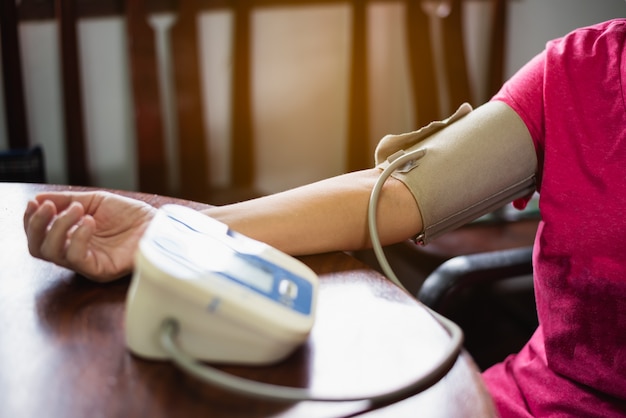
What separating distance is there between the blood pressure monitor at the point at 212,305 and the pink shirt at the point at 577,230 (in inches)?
16.5

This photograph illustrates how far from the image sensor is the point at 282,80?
6.70ft

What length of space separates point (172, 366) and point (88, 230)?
181 mm

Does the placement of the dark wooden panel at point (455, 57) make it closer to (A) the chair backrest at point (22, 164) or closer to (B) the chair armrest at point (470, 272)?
(B) the chair armrest at point (470, 272)

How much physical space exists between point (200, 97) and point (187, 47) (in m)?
0.15

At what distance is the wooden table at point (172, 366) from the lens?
1.43 ft

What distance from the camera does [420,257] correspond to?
182 centimetres

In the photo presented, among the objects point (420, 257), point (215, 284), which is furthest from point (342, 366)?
point (420, 257)

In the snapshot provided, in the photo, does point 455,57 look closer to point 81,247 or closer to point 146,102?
point 146,102

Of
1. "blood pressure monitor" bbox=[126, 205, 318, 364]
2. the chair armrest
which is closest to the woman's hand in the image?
"blood pressure monitor" bbox=[126, 205, 318, 364]

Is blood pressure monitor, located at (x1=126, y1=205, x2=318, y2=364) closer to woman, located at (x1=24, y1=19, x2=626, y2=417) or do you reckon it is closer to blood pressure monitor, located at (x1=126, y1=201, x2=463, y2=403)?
blood pressure monitor, located at (x1=126, y1=201, x2=463, y2=403)

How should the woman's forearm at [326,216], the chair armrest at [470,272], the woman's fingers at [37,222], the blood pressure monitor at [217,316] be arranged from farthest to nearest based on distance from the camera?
the chair armrest at [470,272]
the woman's forearm at [326,216]
the woman's fingers at [37,222]
the blood pressure monitor at [217,316]

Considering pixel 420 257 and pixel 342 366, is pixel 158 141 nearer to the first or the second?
pixel 420 257

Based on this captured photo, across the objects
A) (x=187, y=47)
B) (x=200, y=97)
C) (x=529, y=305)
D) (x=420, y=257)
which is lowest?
(x=529, y=305)

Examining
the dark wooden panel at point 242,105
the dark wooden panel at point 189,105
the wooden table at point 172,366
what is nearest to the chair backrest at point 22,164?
the dark wooden panel at point 189,105
